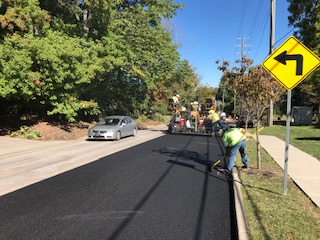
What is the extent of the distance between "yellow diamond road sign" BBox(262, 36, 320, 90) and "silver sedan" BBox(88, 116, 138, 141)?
11502 mm

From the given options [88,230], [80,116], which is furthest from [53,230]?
[80,116]

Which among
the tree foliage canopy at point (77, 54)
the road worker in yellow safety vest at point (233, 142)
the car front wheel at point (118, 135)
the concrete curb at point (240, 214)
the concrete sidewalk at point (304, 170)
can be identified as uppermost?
the tree foliage canopy at point (77, 54)

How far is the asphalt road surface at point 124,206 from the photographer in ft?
14.8

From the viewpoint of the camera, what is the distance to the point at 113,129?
16781 mm

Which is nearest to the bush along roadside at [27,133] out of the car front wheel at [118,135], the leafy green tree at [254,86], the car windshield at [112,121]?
the car windshield at [112,121]

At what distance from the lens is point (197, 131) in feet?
67.5

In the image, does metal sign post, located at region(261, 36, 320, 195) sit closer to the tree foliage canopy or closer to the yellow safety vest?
the yellow safety vest

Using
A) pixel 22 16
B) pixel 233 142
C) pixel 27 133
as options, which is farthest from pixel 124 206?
pixel 22 16

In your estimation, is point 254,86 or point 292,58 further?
point 254,86

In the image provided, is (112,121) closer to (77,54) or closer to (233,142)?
(77,54)

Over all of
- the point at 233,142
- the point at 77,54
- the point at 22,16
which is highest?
the point at 22,16

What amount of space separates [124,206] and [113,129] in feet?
37.3

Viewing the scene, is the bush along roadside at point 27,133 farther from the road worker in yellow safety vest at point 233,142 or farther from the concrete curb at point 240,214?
the concrete curb at point 240,214

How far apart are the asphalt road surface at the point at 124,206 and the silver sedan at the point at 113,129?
289 inches
